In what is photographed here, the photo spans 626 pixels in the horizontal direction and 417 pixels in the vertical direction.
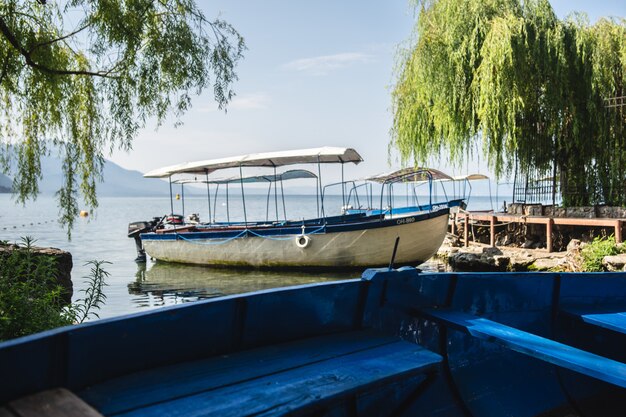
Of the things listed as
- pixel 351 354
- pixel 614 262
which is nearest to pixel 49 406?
pixel 351 354

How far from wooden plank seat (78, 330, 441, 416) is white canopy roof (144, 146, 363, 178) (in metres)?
12.7

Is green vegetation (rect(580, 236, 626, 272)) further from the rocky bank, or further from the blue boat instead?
the blue boat

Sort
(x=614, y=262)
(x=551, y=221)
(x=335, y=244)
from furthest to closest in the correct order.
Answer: (x=335, y=244)
(x=551, y=221)
(x=614, y=262)

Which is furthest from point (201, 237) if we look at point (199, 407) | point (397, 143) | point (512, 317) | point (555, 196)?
point (199, 407)

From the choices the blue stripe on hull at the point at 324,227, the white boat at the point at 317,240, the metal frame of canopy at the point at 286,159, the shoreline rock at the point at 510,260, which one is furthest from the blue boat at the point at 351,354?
the metal frame of canopy at the point at 286,159

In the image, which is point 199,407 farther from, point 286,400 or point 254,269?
point 254,269

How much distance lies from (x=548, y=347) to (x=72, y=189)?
7.10 metres

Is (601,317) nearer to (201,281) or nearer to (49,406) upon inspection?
(49,406)

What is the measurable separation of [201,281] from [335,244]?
4.49 m

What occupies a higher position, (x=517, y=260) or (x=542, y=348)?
(x=542, y=348)

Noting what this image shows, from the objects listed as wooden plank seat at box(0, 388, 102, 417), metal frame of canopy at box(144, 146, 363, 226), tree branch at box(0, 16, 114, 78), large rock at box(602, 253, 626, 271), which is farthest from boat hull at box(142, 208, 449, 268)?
wooden plank seat at box(0, 388, 102, 417)

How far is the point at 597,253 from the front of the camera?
12.1 metres

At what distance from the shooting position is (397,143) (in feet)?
58.7

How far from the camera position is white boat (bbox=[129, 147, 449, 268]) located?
595 inches
